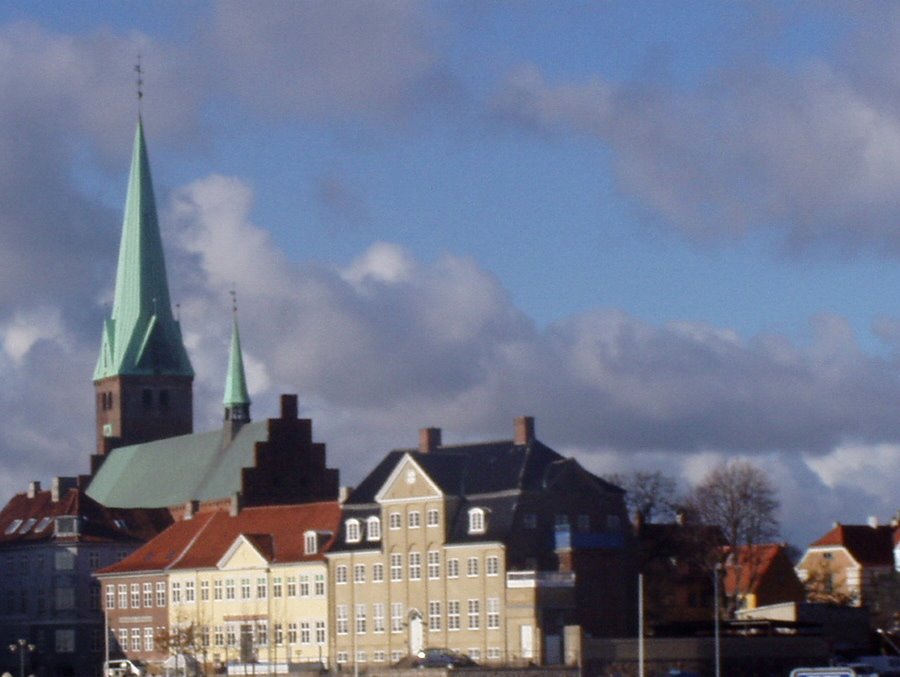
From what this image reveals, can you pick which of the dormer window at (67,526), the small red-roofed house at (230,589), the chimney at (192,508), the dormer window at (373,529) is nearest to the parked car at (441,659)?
the dormer window at (373,529)

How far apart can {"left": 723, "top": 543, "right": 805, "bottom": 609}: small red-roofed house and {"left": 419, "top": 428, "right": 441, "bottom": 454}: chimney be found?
68.2 ft

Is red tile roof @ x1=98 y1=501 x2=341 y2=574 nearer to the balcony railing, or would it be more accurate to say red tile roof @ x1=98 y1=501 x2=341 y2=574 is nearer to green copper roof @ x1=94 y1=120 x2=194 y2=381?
the balcony railing

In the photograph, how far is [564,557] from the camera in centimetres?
10550

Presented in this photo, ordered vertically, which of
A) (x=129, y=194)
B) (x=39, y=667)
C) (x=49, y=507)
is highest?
(x=129, y=194)

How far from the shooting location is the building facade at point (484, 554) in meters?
105

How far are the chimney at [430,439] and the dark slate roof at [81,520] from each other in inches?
1417

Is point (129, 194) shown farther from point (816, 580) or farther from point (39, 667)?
point (816, 580)

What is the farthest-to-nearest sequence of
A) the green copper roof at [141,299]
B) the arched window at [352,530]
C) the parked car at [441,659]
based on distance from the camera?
the green copper roof at [141,299], the arched window at [352,530], the parked car at [441,659]

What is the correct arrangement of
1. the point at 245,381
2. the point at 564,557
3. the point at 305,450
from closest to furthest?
the point at 564,557
the point at 305,450
the point at 245,381

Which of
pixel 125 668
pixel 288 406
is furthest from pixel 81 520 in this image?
pixel 125 668

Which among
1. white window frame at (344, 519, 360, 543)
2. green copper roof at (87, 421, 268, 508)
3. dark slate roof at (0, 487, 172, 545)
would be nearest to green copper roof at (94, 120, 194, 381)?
green copper roof at (87, 421, 268, 508)

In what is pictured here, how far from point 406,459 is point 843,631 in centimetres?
2335

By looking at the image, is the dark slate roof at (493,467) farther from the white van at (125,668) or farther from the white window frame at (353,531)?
the white van at (125,668)

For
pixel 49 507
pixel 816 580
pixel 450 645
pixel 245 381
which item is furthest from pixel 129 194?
pixel 450 645
